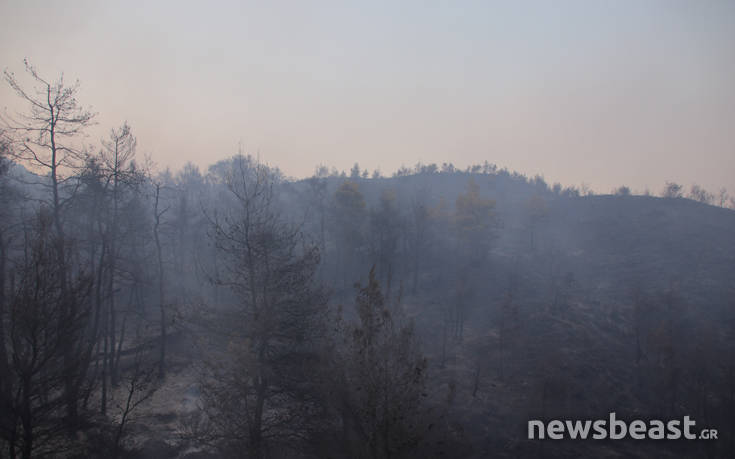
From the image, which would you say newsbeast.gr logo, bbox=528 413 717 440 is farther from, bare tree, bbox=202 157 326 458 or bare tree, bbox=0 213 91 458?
bare tree, bbox=0 213 91 458

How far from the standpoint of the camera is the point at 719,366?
2288 cm

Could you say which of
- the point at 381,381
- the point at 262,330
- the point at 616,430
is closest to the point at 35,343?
the point at 262,330

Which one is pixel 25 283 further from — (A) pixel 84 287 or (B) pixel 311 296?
(B) pixel 311 296

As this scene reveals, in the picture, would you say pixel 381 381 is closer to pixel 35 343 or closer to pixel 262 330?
pixel 262 330

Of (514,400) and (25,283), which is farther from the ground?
(25,283)

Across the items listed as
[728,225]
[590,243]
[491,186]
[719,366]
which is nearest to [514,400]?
[719,366]

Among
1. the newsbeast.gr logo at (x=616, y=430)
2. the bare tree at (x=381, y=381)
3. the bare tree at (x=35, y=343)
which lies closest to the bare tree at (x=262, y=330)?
the bare tree at (x=381, y=381)

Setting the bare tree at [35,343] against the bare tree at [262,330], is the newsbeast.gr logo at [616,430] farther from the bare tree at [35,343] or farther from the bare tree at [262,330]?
the bare tree at [35,343]

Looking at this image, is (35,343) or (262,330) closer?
(35,343)

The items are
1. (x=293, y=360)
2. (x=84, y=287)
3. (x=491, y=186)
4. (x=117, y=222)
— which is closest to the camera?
(x=84, y=287)

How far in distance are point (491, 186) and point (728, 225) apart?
39014 millimetres

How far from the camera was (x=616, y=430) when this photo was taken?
1762 cm

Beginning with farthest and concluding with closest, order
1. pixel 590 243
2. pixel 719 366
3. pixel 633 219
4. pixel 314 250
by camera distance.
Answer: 1. pixel 633 219
2. pixel 590 243
3. pixel 719 366
4. pixel 314 250

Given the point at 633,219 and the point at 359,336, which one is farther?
the point at 633,219
